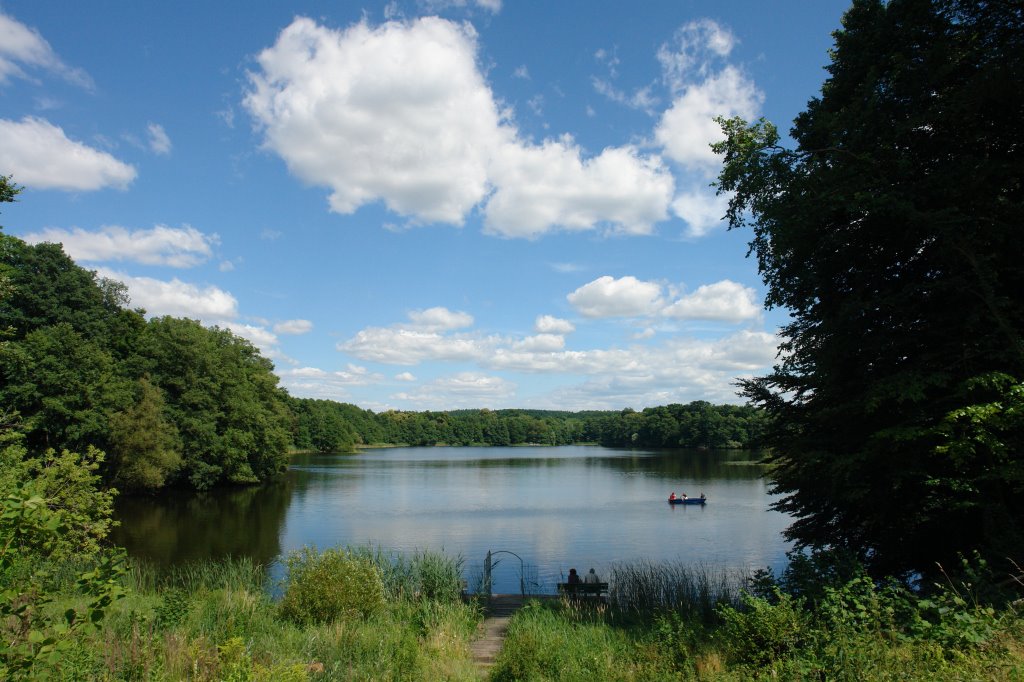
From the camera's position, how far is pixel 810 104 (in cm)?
1416

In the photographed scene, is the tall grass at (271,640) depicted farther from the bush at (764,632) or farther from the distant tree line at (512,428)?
the distant tree line at (512,428)

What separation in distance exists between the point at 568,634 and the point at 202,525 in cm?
2728

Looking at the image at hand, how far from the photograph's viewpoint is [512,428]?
576 ft

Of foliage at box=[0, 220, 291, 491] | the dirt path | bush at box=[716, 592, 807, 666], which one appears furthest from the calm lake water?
bush at box=[716, 592, 807, 666]

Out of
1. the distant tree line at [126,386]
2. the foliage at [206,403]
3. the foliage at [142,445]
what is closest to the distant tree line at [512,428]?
the distant tree line at [126,386]

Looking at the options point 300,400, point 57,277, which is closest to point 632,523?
point 57,277

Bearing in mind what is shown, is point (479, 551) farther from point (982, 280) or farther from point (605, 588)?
point (982, 280)

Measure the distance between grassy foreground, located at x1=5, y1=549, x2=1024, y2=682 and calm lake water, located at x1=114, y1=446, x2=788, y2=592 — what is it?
25.1 feet

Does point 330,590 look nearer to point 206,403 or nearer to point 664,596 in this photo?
point 664,596

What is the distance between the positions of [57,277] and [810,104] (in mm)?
41638

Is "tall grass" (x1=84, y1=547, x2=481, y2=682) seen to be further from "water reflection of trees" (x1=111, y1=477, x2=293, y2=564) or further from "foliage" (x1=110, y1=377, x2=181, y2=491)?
"foliage" (x1=110, y1=377, x2=181, y2=491)

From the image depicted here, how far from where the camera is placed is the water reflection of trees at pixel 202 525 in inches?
944

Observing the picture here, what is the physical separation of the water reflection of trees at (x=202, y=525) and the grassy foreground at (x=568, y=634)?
11288 mm

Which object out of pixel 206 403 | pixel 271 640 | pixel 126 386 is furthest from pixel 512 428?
pixel 271 640
